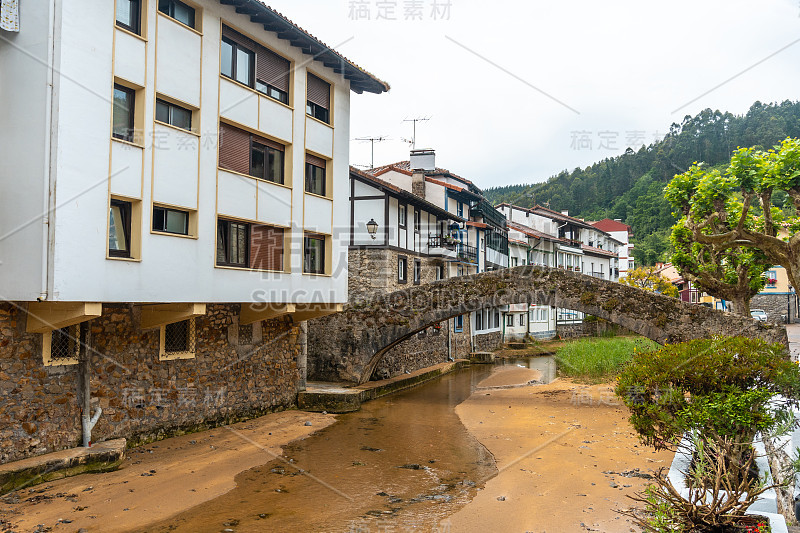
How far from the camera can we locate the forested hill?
62094 millimetres

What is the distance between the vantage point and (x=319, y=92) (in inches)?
582

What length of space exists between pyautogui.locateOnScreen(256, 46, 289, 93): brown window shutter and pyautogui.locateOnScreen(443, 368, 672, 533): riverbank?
9744 millimetres

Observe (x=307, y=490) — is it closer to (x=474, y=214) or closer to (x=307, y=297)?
(x=307, y=297)

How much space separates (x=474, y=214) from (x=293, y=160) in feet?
69.1

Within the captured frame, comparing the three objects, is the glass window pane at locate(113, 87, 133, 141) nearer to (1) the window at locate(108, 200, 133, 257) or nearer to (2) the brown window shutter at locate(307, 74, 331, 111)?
(1) the window at locate(108, 200, 133, 257)

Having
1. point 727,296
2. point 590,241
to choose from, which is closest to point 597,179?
point 590,241

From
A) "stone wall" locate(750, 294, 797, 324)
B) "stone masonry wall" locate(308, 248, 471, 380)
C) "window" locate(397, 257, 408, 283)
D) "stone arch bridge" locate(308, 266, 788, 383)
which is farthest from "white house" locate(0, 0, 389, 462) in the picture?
"stone wall" locate(750, 294, 797, 324)

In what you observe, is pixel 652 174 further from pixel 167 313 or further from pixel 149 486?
pixel 149 486

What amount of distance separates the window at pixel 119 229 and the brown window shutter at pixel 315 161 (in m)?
5.38

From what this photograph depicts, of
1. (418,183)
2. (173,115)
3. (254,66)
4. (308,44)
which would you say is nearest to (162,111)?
(173,115)

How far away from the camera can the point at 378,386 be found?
1989 centimetres

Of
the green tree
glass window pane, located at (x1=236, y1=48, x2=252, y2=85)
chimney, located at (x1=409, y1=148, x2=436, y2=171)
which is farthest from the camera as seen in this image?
the green tree

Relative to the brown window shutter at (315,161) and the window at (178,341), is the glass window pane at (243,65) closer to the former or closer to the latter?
the brown window shutter at (315,161)

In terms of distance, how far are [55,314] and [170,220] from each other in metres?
2.57
